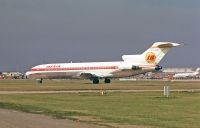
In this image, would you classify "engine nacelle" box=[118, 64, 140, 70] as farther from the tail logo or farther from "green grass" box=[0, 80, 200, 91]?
"green grass" box=[0, 80, 200, 91]

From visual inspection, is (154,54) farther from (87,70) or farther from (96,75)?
(87,70)

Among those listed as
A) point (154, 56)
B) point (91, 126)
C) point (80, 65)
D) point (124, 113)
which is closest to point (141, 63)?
point (154, 56)

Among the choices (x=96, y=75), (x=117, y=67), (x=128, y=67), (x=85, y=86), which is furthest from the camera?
(x=96, y=75)

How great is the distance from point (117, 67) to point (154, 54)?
26.1 ft

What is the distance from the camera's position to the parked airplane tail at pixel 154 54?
113062 mm

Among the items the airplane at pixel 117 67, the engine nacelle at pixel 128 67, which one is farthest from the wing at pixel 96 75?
the engine nacelle at pixel 128 67

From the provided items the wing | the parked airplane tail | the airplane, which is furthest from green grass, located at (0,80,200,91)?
the parked airplane tail

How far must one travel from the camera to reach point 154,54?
113 metres

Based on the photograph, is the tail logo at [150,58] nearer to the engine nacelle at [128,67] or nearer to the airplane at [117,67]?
the airplane at [117,67]

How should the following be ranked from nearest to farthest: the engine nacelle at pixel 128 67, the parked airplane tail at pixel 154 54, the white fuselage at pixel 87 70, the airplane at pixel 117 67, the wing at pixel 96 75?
the engine nacelle at pixel 128 67, the airplane at pixel 117 67, the white fuselage at pixel 87 70, the parked airplane tail at pixel 154 54, the wing at pixel 96 75

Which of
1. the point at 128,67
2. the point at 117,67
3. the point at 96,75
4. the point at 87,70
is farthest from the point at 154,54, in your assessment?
the point at 87,70

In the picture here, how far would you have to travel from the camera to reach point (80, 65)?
118 meters

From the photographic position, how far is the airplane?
11188cm

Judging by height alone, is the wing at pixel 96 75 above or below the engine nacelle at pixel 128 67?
below
